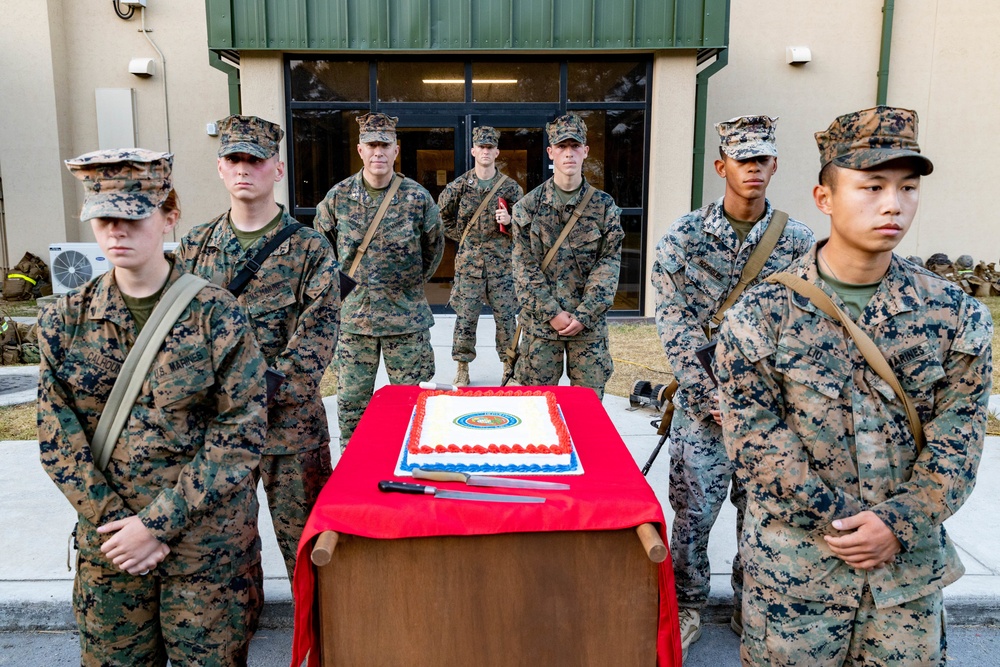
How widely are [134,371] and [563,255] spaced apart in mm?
2861

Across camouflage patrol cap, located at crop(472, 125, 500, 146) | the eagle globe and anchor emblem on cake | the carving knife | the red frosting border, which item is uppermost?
camouflage patrol cap, located at crop(472, 125, 500, 146)

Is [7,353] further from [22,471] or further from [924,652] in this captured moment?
[924,652]

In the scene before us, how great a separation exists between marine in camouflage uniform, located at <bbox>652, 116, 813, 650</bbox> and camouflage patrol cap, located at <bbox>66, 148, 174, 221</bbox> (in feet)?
6.22

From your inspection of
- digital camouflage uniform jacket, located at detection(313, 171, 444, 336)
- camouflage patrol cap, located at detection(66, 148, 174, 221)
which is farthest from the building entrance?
camouflage patrol cap, located at detection(66, 148, 174, 221)

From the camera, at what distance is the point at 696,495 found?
299cm

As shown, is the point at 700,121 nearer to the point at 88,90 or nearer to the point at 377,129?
the point at 377,129

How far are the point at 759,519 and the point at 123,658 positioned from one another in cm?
180

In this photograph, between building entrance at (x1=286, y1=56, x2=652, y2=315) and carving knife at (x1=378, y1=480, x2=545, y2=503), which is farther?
building entrance at (x1=286, y1=56, x2=652, y2=315)

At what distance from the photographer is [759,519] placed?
207cm

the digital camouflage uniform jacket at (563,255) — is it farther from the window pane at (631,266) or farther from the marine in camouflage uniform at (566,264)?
the window pane at (631,266)

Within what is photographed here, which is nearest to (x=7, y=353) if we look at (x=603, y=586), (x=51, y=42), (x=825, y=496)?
(x=51, y=42)

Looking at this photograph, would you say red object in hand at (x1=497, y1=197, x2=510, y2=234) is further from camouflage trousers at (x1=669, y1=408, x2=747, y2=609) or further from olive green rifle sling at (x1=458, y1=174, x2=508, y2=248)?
camouflage trousers at (x1=669, y1=408, x2=747, y2=609)

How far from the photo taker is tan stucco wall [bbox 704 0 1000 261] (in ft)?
35.4

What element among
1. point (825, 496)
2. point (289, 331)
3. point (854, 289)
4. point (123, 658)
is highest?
point (854, 289)
